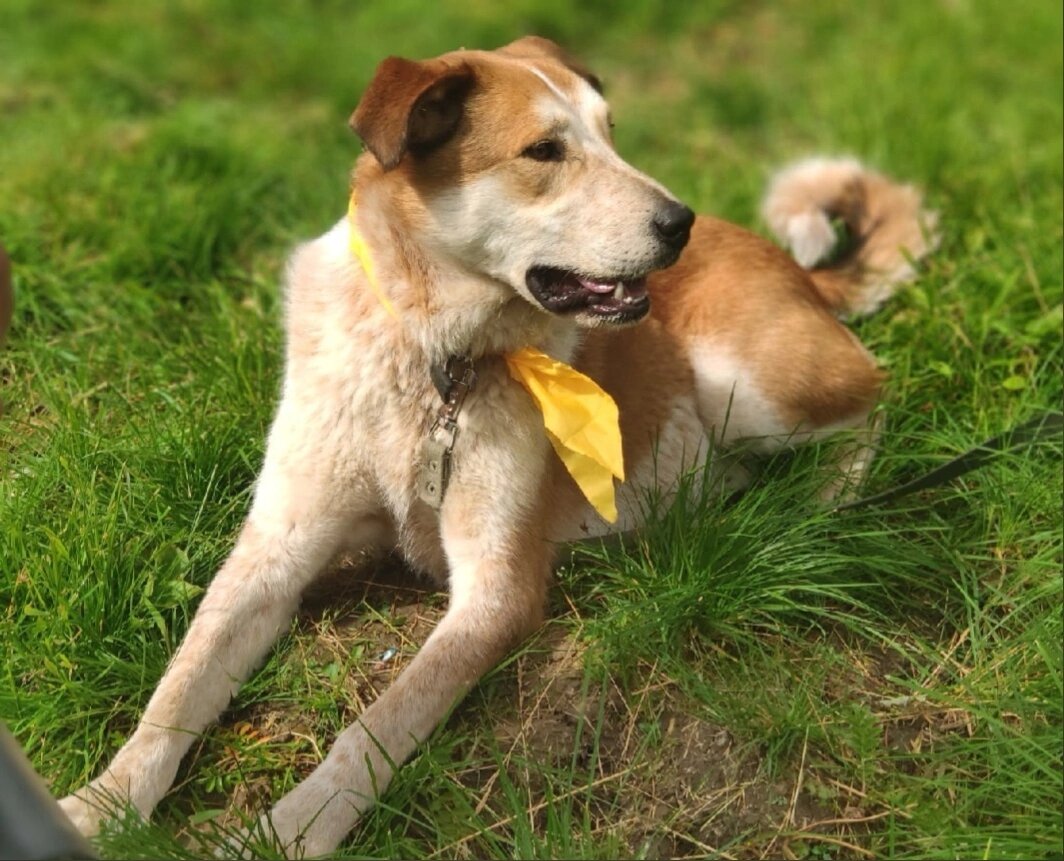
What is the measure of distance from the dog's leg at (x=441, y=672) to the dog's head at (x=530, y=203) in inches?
23.6

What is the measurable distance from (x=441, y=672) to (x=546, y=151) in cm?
130

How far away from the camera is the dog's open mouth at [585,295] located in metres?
3.09

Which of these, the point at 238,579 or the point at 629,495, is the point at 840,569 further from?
the point at 238,579

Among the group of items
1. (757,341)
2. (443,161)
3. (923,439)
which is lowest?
(923,439)

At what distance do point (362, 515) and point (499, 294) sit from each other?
2.32 feet

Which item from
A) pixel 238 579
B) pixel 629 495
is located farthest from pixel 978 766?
pixel 238 579

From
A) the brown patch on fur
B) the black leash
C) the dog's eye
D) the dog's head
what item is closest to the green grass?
the black leash

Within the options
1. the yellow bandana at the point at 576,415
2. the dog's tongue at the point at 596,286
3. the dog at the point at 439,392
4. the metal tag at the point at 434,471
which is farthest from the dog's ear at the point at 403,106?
the metal tag at the point at 434,471

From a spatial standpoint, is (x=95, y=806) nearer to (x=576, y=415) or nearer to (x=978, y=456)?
(x=576, y=415)

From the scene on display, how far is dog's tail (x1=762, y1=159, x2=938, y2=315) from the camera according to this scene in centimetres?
459

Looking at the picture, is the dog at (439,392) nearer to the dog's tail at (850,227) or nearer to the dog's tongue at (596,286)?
the dog's tongue at (596,286)

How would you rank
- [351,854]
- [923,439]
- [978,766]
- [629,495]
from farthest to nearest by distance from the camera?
[923,439] → [629,495] → [978,766] → [351,854]

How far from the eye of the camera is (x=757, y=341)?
3.98 meters

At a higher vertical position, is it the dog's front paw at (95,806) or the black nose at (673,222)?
the black nose at (673,222)
